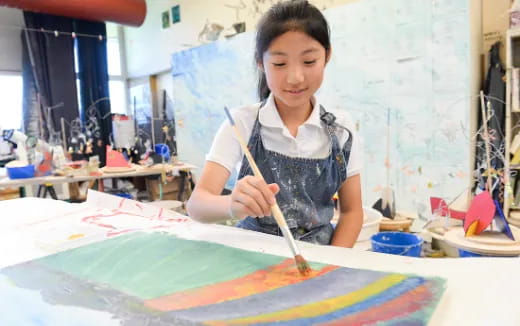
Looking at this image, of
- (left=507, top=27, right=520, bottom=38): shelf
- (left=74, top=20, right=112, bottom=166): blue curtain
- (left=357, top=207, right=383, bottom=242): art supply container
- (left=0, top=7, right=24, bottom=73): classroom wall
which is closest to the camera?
(left=357, top=207, right=383, bottom=242): art supply container

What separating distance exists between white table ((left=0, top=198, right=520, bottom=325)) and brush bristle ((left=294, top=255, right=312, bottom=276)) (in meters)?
0.05

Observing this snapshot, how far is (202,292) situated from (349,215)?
0.55m

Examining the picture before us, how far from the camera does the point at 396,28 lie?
2.40m

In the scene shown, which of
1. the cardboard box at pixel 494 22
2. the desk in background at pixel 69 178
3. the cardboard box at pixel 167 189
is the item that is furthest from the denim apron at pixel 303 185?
the cardboard box at pixel 167 189

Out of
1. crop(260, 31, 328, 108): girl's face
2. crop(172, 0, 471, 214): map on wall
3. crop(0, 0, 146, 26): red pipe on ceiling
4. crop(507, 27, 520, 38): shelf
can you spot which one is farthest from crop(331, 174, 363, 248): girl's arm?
crop(0, 0, 146, 26): red pipe on ceiling

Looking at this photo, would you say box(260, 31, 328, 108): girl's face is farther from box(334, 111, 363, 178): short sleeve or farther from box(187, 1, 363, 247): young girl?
box(334, 111, 363, 178): short sleeve

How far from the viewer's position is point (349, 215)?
3.25ft

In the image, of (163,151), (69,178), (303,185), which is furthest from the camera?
(163,151)

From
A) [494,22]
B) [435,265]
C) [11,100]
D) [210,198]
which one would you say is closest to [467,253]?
[435,265]

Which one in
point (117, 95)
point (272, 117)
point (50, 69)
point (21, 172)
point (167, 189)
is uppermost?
point (50, 69)

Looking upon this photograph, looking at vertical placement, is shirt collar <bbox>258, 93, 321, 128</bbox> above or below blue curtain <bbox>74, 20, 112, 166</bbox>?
below

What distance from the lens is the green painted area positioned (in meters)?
0.58

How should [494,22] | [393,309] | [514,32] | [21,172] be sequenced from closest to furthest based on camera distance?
1. [393,309]
2. [514,32]
3. [494,22]
4. [21,172]

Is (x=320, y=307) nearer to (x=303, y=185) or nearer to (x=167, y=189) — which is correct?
(x=303, y=185)
